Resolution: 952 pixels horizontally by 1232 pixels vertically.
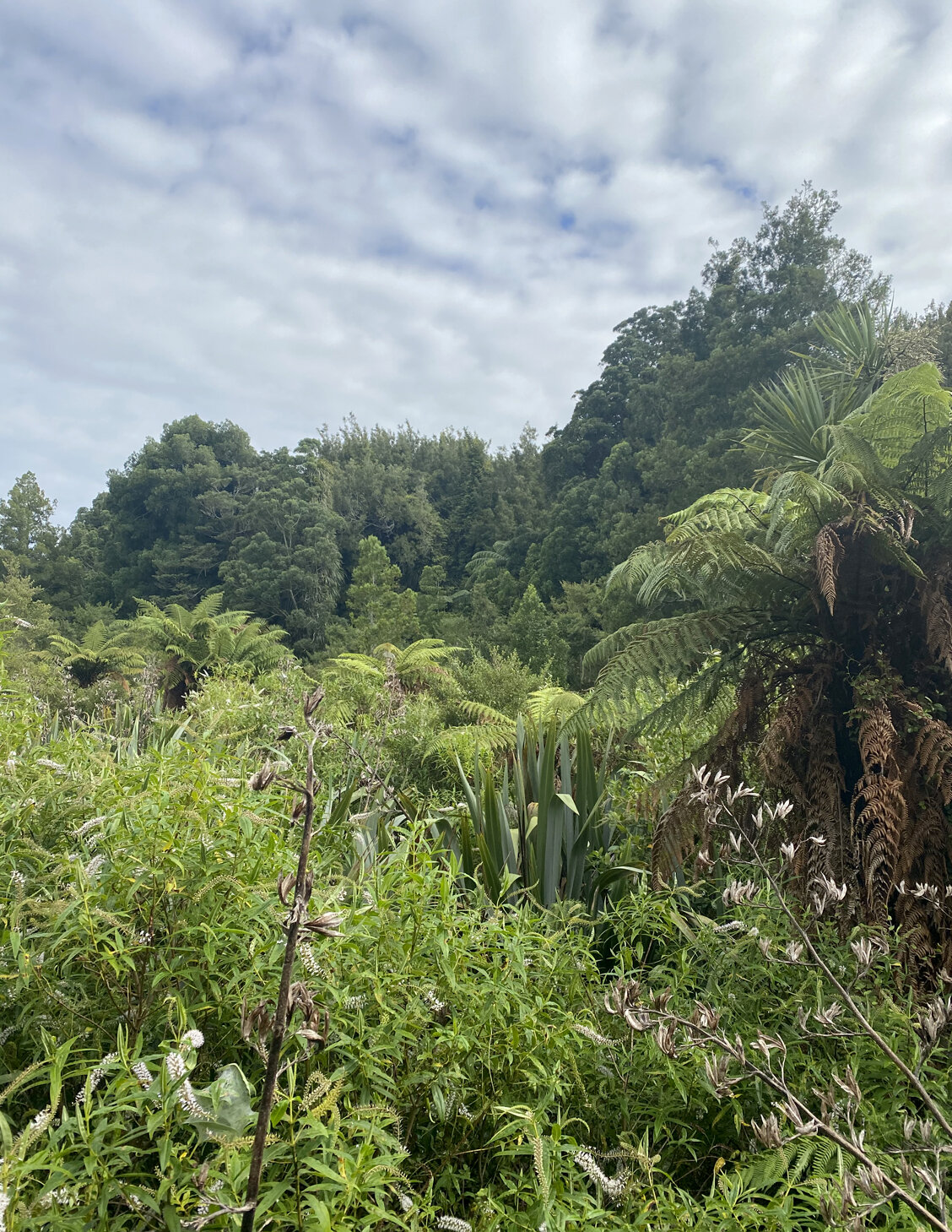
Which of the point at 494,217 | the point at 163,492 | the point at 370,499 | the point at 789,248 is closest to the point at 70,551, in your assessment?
the point at 163,492

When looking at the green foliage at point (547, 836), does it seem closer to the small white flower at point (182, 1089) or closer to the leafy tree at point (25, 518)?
the small white flower at point (182, 1089)

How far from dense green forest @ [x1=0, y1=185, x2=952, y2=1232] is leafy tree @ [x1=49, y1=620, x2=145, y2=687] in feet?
33.4

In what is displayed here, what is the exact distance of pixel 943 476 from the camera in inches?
75.0

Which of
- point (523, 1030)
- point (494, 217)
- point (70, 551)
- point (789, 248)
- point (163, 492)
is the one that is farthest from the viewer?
point (163, 492)

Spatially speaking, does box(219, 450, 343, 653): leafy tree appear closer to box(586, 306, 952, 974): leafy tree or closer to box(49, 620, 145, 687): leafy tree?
box(49, 620, 145, 687): leafy tree

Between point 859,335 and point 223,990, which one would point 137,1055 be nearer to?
point 223,990

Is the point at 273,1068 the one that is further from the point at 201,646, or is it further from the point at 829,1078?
the point at 201,646

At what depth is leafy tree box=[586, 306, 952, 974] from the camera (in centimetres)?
164

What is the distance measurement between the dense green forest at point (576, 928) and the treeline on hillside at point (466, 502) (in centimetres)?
779

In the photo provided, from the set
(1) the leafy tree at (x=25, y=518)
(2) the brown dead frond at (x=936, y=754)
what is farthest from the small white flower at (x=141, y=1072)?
(1) the leafy tree at (x=25, y=518)

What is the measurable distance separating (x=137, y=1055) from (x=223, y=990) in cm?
20

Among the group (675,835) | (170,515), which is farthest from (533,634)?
(170,515)

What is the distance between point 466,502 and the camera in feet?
103

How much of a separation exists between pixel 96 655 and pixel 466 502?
1993 centimetres
